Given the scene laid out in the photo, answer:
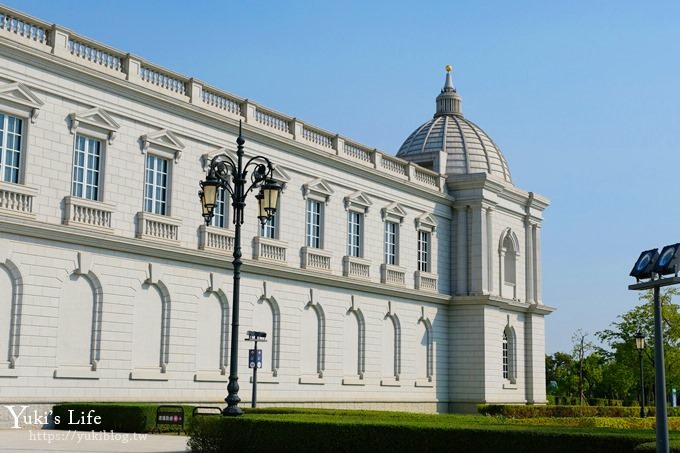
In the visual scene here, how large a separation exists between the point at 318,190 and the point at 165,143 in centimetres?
914

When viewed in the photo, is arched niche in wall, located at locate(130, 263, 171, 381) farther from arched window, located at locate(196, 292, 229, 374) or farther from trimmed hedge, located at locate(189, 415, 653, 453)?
trimmed hedge, located at locate(189, 415, 653, 453)

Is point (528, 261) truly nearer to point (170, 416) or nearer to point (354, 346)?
point (354, 346)

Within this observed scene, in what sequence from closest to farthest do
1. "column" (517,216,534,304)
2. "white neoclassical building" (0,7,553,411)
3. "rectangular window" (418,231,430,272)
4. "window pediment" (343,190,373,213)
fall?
"white neoclassical building" (0,7,553,411) < "window pediment" (343,190,373,213) < "rectangular window" (418,231,430,272) < "column" (517,216,534,304)

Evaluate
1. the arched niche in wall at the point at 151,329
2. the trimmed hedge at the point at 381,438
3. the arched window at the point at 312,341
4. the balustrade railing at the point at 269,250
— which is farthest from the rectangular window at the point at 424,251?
the trimmed hedge at the point at 381,438

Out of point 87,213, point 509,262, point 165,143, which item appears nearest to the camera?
point 87,213

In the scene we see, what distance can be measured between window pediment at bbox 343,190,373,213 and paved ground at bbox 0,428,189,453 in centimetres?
1902

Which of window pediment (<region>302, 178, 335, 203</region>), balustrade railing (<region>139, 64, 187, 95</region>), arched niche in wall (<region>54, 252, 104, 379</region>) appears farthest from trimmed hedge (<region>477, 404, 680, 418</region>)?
arched niche in wall (<region>54, 252, 104, 379</region>)

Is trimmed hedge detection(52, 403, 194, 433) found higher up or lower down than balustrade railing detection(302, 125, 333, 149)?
lower down

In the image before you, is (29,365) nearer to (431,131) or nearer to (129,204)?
(129,204)

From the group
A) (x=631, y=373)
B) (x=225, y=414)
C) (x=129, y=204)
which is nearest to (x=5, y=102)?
(x=129, y=204)

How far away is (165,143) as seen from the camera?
33312mm

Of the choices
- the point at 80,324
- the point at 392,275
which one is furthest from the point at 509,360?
the point at 80,324

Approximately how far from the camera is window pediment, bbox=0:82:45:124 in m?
27.6

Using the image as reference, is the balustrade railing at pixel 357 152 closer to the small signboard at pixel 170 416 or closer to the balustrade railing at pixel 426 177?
the balustrade railing at pixel 426 177
